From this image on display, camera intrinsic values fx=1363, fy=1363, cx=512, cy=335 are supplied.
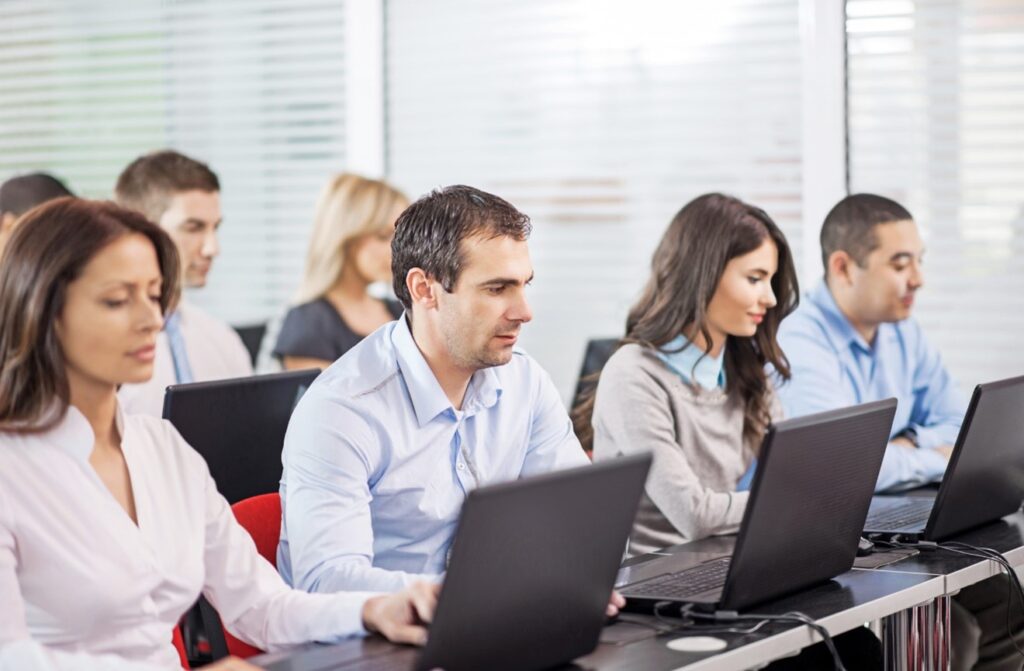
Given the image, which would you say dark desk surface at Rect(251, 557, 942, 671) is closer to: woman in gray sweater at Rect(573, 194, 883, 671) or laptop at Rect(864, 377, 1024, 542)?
laptop at Rect(864, 377, 1024, 542)

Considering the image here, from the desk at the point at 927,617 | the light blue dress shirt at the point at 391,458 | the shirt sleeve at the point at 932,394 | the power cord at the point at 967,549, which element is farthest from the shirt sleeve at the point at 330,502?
the shirt sleeve at the point at 932,394

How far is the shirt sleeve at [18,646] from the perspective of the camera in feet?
4.96

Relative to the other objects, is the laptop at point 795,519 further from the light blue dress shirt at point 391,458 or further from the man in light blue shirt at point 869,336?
the man in light blue shirt at point 869,336

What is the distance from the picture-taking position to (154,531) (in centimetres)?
175

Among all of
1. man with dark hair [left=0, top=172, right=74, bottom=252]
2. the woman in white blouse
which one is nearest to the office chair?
the woman in white blouse

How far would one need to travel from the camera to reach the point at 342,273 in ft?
14.7

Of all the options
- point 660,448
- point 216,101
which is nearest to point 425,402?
point 660,448

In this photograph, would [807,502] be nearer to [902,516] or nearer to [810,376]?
[902,516]

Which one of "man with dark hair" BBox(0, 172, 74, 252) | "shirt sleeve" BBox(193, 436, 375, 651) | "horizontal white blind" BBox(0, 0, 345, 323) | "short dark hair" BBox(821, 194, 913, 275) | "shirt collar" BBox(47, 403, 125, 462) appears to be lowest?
"shirt sleeve" BBox(193, 436, 375, 651)

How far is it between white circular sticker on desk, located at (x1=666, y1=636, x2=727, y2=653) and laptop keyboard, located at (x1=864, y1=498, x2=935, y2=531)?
791mm

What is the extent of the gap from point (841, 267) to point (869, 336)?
199 mm

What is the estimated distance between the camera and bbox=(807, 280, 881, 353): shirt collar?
355cm

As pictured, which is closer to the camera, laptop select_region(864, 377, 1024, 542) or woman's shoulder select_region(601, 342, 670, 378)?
laptop select_region(864, 377, 1024, 542)

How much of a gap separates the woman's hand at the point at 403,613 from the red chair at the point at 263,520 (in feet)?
1.52
